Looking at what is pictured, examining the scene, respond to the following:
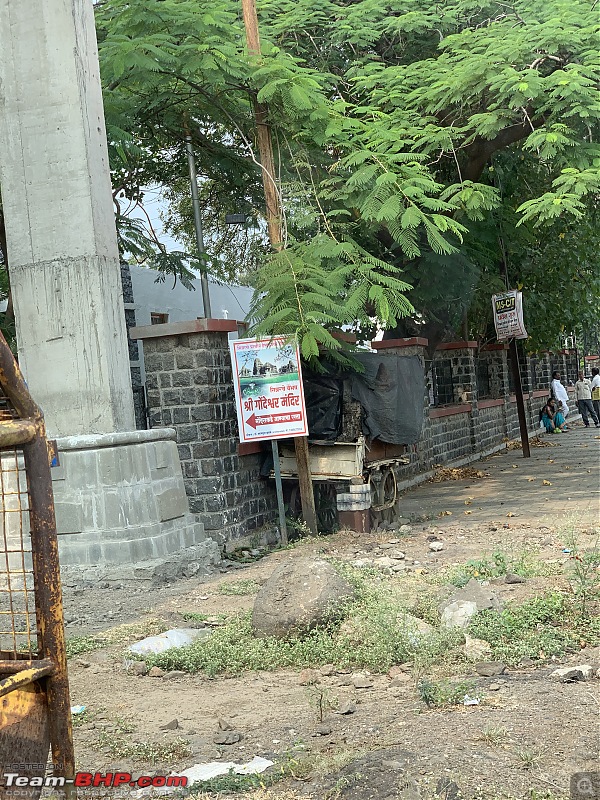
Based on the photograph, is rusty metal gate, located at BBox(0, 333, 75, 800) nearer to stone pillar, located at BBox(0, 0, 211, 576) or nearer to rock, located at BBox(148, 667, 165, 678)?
rock, located at BBox(148, 667, 165, 678)

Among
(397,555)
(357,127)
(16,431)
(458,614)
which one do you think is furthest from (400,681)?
(357,127)

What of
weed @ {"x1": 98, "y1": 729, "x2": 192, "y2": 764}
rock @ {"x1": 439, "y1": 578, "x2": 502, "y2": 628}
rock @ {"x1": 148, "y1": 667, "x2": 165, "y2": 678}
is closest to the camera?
weed @ {"x1": 98, "y1": 729, "x2": 192, "y2": 764}

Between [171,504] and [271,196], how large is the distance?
3.69 metres

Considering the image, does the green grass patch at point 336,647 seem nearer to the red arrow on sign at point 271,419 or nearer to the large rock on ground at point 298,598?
the large rock on ground at point 298,598

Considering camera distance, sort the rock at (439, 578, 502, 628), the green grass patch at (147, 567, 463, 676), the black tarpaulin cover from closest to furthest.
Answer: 1. the green grass patch at (147, 567, 463, 676)
2. the rock at (439, 578, 502, 628)
3. the black tarpaulin cover

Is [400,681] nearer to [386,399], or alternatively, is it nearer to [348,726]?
[348,726]

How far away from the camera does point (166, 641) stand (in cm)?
634

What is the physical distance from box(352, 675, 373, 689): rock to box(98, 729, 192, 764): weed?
1.17m

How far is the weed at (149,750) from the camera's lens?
430 centimetres

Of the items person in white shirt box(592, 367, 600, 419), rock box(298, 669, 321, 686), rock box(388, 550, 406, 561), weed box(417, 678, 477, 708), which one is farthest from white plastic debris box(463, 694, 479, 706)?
person in white shirt box(592, 367, 600, 419)

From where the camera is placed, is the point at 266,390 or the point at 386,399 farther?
the point at 386,399

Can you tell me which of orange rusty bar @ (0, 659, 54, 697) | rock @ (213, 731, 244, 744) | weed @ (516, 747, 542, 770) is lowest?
rock @ (213, 731, 244, 744)

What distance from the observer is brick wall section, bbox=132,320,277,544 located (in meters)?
9.87

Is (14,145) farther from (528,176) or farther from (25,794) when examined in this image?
(528,176)
